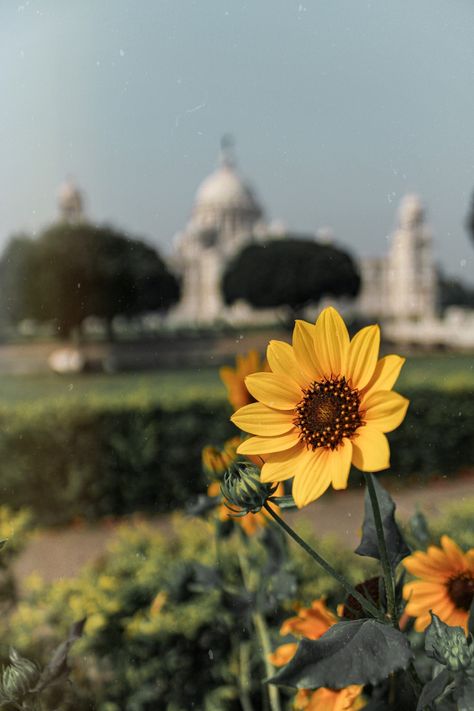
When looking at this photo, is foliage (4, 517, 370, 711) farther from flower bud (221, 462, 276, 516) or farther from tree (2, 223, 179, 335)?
flower bud (221, 462, 276, 516)

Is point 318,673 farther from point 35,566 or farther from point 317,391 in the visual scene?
point 35,566

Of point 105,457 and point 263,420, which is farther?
point 105,457

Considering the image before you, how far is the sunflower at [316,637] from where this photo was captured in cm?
26

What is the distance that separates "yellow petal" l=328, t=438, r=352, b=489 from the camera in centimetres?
19

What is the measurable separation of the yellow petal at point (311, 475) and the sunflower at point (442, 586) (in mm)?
120

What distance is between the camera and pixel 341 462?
198 mm

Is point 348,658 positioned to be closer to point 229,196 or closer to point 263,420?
point 263,420

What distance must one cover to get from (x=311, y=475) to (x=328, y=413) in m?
0.02

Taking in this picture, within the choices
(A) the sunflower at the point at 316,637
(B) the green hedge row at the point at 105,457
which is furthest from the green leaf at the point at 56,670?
(B) the green hedge row at the point at 105,457

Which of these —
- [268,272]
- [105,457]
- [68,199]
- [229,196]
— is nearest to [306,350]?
[105,457]

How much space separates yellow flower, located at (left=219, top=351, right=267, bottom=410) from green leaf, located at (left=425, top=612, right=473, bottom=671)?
0.56ft

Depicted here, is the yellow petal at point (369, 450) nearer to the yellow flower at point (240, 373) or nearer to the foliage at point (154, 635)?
the yellow flower at point (240, 373)

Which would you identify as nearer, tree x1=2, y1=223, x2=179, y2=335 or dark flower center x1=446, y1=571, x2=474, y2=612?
dark flower center x1=446, y1=571, x2=474, y2=612

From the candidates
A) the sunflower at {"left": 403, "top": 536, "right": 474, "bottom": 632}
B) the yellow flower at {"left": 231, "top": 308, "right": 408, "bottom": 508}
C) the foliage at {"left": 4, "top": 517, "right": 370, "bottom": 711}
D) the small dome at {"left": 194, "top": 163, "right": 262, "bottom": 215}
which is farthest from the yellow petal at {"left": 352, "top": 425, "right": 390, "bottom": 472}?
the small dome at {"left": 194, "top": 163, "right": 262, "bottom": 215}
